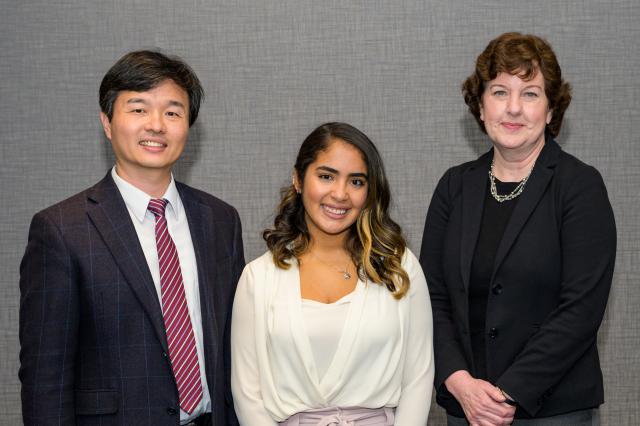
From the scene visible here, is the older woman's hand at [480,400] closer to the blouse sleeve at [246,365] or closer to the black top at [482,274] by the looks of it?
the black top at [482,274]

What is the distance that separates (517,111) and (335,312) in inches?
31.7

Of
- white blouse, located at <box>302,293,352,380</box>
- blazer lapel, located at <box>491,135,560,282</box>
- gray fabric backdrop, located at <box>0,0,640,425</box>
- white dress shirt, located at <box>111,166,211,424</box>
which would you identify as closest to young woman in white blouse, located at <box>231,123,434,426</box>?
white blouse, located at <box>302,293,352,380</box>

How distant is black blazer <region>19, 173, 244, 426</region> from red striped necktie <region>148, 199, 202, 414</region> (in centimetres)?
4

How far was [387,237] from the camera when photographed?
7.95 ft

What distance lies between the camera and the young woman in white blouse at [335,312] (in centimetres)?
224

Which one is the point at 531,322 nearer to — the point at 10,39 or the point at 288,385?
the point at 288,385

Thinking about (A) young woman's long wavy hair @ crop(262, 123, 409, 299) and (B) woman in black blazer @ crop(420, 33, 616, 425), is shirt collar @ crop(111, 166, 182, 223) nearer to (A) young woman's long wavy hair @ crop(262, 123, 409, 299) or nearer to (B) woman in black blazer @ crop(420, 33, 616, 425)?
(A) young woman's long wavy hair @ crop(262, 123, 409, 299)

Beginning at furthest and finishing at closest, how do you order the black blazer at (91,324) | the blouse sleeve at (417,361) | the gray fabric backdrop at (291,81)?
the gray fabric backdrop at (291,81) < the blouse sleeve at (417,361) < the black blazer at (91,324)

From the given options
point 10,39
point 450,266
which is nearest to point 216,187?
point 10,39

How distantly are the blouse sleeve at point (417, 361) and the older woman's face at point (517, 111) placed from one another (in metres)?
0.49

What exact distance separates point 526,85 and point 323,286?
0.85 metres

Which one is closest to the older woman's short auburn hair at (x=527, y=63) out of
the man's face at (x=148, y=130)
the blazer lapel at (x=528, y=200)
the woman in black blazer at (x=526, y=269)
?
the woman in black blazer at (x=526, y=269)

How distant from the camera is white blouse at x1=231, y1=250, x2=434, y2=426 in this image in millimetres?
2234

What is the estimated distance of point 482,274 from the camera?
→ 2369 mm
